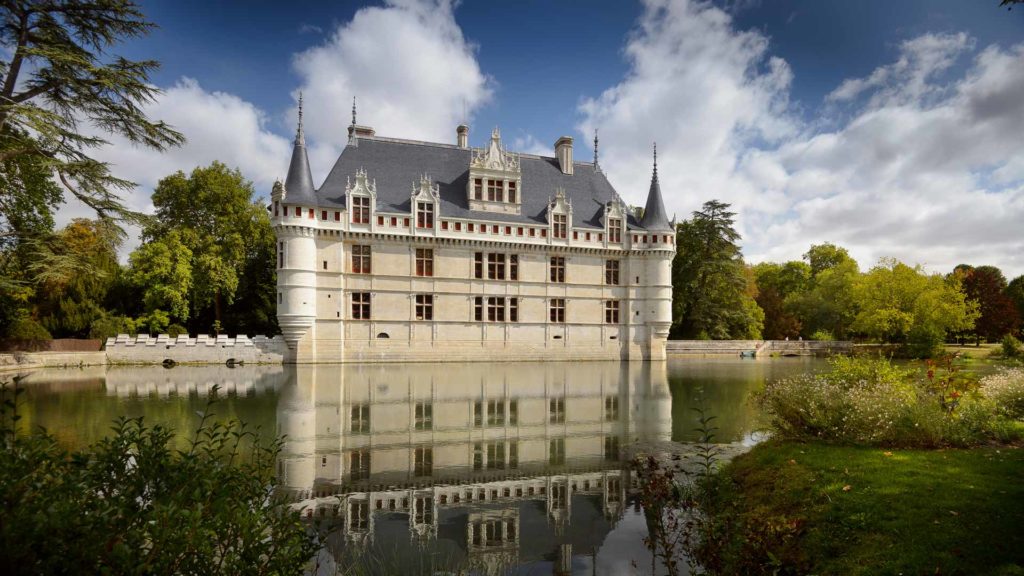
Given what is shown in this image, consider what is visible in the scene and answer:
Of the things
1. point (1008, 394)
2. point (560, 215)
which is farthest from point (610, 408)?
point (560, 215)

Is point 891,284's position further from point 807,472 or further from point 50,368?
point 50,368

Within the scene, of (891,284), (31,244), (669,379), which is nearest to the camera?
(31,244)

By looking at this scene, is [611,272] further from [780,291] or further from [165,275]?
[780,291]

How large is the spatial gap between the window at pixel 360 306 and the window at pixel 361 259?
124 centimetres

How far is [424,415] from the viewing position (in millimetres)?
12422

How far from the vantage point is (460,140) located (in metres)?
35.4

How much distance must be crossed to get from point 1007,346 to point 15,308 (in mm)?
50301

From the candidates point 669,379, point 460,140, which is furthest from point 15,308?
point 669,379

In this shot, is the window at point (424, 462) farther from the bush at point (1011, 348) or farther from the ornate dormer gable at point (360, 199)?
the bush at point (1011, 348)

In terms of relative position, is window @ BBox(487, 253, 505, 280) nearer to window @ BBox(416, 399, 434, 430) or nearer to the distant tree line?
the distant tree line

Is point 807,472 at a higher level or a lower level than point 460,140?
lower

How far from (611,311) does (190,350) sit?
2274cm

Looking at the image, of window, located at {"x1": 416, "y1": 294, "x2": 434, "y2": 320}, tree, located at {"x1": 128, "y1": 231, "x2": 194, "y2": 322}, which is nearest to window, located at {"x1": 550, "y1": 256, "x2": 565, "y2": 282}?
window, located at {"x1": 416, "y1": 294, "x2": 434, "y2": 320}

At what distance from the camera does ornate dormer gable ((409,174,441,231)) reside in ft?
98.9
